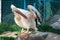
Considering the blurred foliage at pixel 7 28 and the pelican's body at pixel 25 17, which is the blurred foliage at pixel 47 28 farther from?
the pelican's body at pixel 25 17

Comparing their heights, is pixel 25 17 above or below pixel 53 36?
above

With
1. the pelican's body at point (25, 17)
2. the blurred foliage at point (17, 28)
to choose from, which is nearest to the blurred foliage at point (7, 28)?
the blurred foliage at point (17, 28)

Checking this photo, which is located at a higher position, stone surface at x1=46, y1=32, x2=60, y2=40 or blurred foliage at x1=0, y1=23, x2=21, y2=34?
blurred foliage at x1=0, y1=23, x2=21, y2=34

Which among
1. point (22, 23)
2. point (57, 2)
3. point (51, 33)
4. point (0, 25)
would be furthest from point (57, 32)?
point (22, 23)

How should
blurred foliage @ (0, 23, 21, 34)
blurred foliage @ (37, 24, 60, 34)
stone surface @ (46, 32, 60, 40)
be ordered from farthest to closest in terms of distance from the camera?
blurred foliage @ (37, 24, 60, 34) → blurred foliage @ (0, 23, 21, 34) → stone surface @ (46, 32, 60, 40)

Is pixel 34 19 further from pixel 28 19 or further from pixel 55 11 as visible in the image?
pixel 55 11

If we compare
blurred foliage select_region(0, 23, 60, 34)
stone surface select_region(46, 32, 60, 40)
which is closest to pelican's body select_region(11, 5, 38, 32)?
stone surface select_region(46, 32, 60, 40)

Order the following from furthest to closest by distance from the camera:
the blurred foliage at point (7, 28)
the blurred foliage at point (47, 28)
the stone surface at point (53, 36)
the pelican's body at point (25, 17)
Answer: the blurred foliage at point (47, 28) → the blurred foliage at point (7, 28) → the stone surface at point (53, 36) → the pelican's body at point (25, 17)

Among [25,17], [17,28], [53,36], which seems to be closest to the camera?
[25,17]

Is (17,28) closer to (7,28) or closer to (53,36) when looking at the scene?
(7,28)

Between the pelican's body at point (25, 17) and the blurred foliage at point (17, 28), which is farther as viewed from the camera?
the blurred foliage at point (17, 28)

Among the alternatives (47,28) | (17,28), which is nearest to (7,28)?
(17,28)

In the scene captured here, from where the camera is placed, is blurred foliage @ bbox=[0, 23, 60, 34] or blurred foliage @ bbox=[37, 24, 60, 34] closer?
blurred foliage @ bbox=[0, 23, 60, 34]

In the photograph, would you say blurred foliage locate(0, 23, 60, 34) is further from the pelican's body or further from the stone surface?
the pelican's body
